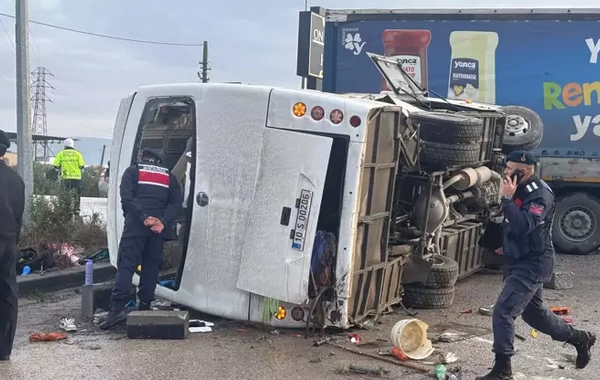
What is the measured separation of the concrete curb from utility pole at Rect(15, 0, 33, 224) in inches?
53.2

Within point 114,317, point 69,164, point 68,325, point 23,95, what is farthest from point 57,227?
point 69,164

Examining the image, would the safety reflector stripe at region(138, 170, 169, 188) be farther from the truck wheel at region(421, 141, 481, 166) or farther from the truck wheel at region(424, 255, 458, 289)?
the truck wheel at region(424, 255, 458, 289)

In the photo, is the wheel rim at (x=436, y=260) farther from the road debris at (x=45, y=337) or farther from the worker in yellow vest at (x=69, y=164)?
the worker in yellow vest at (x=69, y=164)

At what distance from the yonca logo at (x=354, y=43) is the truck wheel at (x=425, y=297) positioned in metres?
5.18

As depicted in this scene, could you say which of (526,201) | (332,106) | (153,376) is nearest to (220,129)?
(332,106)

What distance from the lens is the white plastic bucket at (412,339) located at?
5461mm

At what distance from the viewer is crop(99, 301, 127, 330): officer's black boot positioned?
20.1 feet

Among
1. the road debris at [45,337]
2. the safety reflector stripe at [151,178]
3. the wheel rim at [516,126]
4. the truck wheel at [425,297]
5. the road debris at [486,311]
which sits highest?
the wheel rim at [516,126]

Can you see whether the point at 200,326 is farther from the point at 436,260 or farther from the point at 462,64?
the point at 462,64

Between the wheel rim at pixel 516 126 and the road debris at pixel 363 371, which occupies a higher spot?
the wheel rim at pixel 516 126

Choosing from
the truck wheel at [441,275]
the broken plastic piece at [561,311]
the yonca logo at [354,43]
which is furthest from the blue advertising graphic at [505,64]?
the broken plastic piece at [561,311]

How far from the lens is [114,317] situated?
614 centimetres

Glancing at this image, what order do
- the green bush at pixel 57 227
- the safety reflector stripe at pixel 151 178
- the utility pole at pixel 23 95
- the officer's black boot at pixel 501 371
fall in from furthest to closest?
the utility pole at pixel 23 95 → the green bush at pixel 57 227 → the safety reflector stripe at pixel 151 178 → the officer's black boot at pixel 501 371

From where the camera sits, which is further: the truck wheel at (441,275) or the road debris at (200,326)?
the truck wheel at (441,275)
